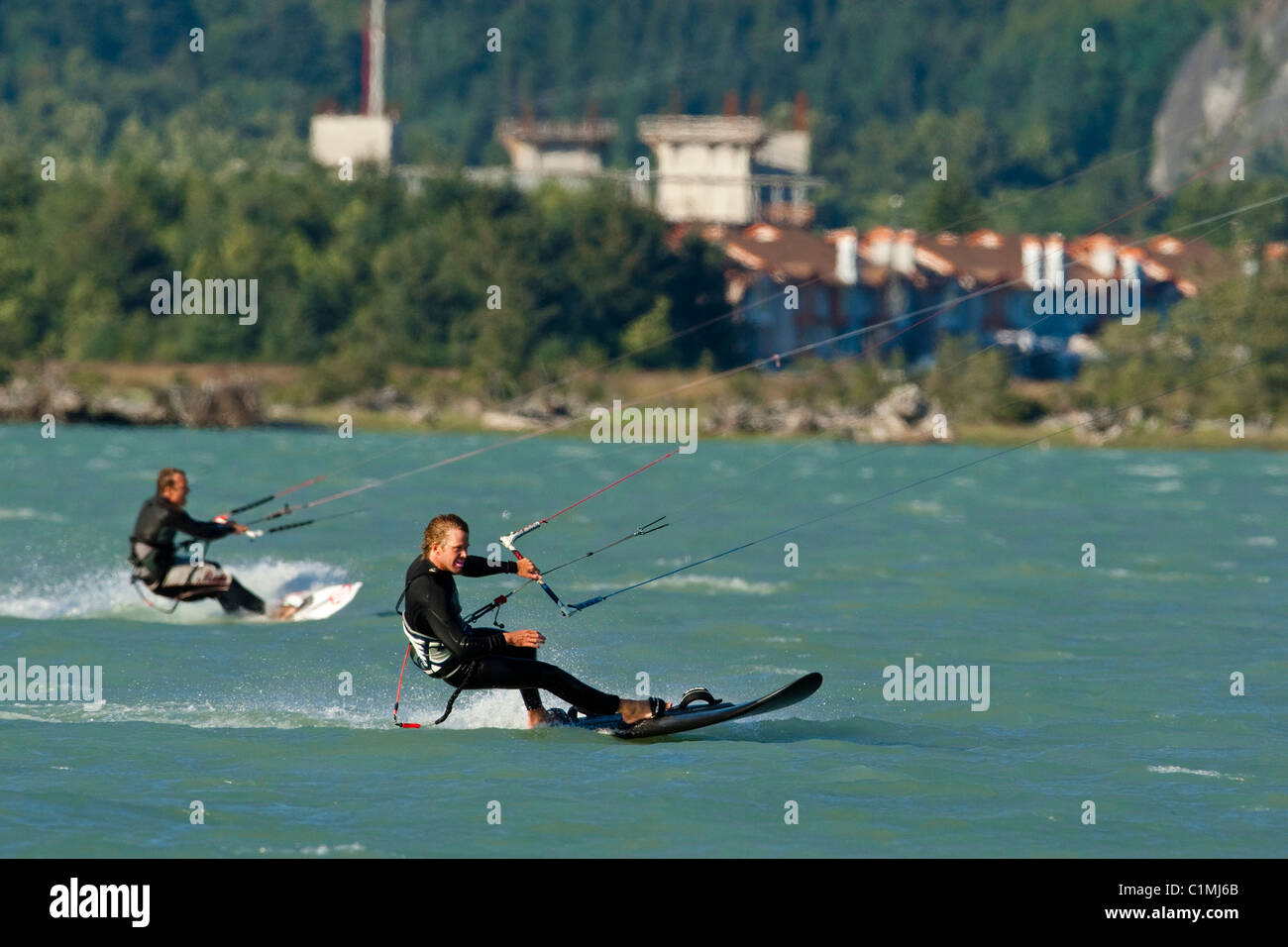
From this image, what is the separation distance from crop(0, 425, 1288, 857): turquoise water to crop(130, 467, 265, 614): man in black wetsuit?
1.53 feet

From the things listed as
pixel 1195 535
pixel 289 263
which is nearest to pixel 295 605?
pixel 1195 535

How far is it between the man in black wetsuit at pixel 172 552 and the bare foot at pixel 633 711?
7.00 metres

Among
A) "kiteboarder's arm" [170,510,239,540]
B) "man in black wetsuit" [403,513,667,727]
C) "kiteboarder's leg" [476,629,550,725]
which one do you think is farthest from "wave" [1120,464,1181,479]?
"man in black wetsuit" [403,513,667,727]

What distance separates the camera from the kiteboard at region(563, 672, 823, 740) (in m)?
17.0

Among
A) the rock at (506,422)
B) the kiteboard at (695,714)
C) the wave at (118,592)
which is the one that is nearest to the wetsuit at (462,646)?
the kiteboard at (695,714)

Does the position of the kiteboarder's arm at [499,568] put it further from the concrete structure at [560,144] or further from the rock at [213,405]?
the concrete structure at [560,144]

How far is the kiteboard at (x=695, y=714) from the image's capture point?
17047 mm

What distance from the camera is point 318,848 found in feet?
45.1

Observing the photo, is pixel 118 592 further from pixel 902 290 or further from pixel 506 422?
pixel 902 290

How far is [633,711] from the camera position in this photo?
17078 millimetres

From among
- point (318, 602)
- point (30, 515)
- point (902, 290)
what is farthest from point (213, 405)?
point (318, 602)

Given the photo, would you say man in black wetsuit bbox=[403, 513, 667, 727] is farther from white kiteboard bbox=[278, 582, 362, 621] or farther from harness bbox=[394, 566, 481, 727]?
white kiteboard bbox=[278, 582, 362, 621]

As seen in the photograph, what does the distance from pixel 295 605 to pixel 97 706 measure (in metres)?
6.23

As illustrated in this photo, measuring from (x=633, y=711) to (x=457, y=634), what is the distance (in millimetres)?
1751
